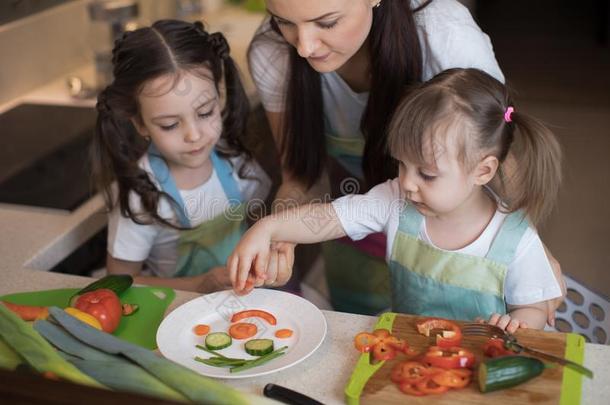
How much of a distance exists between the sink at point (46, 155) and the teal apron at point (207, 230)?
20 cm

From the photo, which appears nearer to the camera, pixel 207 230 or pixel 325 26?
pixel 325 26

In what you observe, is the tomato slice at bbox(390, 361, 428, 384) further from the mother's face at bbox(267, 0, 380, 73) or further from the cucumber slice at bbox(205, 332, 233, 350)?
the mother's face at bbox(267, 0, 380, 73)

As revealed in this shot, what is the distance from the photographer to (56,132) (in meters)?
2.00

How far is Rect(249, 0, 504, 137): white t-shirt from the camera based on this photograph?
137 centimetres

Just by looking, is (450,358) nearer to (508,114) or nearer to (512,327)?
(512,327)

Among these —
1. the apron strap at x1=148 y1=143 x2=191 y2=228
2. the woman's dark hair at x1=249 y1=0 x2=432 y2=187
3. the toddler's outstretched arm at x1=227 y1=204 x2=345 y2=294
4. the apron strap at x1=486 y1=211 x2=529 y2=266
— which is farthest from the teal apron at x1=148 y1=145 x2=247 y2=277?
the apron strap at x1=486 y1=211 x2=529 y2=266

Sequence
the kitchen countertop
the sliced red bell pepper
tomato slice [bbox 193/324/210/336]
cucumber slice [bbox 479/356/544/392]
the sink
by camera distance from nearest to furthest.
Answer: cucumber slice [bbox 479/356/544/392] → the sliced red bell pepper → tomato slice [bbox 193/324/210/336] → the kitchen countertop → the sink

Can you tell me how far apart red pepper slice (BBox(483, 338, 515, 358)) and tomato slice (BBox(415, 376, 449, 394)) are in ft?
0.31

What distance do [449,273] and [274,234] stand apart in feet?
0.95

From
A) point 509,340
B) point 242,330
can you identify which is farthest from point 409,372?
point 242,330

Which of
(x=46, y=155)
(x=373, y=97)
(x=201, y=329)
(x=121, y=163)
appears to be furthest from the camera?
(x=46, y=155)

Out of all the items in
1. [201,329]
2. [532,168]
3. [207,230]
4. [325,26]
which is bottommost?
[207,230]

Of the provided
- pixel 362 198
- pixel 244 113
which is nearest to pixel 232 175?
pixel 244 113

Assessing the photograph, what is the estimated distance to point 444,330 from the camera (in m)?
1.13
